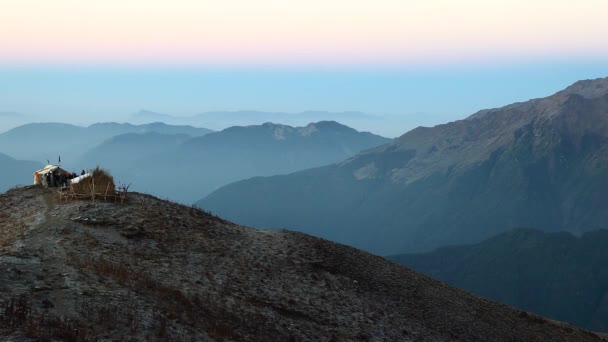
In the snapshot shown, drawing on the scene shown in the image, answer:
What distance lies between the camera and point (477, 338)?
131 feet

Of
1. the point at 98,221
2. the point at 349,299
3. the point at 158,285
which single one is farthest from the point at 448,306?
the point at 98,221

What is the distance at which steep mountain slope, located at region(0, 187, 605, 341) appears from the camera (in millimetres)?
25828

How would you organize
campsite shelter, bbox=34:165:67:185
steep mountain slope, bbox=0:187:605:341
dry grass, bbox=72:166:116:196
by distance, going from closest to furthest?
steep mountain slope, bbox=0:187:605:341 → dry grass, bbox=72:166:116:196 → campsite shelter, bbox=34:165:67:185

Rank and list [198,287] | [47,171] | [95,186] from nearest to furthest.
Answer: [198,287]
[95,186]
[47,171]

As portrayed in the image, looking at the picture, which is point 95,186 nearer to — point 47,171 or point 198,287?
point 47,171

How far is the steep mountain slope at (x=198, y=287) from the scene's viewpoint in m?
25.8

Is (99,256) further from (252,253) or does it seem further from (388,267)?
(388,267)

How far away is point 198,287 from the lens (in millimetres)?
33062

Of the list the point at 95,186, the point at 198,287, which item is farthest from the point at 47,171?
the point at 198,287

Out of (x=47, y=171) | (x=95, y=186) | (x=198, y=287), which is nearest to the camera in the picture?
(x=198, y=287)

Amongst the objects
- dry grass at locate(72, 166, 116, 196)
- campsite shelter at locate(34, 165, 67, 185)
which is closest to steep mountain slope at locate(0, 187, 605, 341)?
dry grass at locate(72, 166, 116, 196)

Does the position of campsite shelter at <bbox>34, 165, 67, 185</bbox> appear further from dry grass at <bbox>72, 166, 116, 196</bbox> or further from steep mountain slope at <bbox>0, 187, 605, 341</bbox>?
dry grass at <bbox>72, 166, 116, 196</bbox>

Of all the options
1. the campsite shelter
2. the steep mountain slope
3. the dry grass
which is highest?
the campsite shelter

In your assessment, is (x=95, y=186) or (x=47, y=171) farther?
(x=47, y=171)
